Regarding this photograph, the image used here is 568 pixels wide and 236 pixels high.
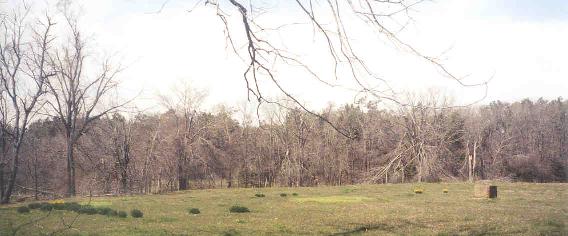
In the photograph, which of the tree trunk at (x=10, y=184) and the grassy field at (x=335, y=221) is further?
the tree trunk at (x=10, y=184)

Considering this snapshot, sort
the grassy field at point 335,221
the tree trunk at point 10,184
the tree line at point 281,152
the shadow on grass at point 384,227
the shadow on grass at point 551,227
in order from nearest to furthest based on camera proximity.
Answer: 1. the shadow on grass at point 551,227
2. the grassy field at point 335,221
3. the shadow on grass at point 384,227
4. the tree trunk at point 10,184
5. the tree line at point 281,152

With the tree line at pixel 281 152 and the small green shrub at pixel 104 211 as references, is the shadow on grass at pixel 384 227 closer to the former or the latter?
the small green shrub at pixel 104 211

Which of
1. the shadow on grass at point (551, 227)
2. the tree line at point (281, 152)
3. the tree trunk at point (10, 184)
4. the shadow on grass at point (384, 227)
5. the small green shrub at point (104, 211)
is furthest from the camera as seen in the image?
the tree line at point (281, 152)

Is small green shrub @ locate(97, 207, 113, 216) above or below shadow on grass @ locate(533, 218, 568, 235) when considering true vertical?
below

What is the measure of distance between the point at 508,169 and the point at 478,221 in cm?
4990

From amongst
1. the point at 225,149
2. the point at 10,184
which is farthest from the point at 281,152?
the point at 10,184

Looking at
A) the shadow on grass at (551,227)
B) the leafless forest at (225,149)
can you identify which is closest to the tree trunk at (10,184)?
the leafless forest at (225,149)

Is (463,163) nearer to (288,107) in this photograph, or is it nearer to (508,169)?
(508,169)

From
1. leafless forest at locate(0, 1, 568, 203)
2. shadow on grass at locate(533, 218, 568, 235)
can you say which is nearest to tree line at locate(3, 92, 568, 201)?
leafless forest at locate(0, 1, 568, 203)

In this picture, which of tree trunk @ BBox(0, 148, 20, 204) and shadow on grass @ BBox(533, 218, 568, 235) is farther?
tree trunk @ BBox(0, 148, 20, 204)

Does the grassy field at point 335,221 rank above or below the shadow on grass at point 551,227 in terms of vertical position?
below

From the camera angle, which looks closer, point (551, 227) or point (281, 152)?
point (551, 227)

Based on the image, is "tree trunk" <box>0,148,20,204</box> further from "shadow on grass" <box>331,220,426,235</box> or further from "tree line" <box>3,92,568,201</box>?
"shadow on grass" <box>331,220,426,235</box>

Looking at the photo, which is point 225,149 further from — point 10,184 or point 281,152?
point 10,184
